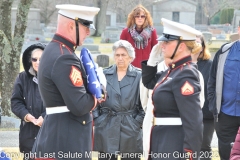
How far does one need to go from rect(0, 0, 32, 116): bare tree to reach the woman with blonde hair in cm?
258

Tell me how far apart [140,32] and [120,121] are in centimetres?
242

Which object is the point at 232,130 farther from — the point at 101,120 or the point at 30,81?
the point at 30,81

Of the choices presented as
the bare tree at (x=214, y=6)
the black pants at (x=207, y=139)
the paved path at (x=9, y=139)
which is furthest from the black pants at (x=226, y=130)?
the bare tree at (x=214, y=6)

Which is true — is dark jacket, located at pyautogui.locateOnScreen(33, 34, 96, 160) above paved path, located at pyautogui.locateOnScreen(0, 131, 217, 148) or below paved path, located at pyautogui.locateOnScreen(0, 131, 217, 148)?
above

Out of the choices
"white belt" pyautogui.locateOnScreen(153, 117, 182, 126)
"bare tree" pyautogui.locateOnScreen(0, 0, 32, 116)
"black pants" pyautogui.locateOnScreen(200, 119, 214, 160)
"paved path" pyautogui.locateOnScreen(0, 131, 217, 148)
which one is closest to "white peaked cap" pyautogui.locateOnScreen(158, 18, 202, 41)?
"white belt" pyautogui.locateOnScreen(153, 117, 182, 126)

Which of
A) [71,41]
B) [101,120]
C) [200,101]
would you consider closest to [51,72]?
[71,41]

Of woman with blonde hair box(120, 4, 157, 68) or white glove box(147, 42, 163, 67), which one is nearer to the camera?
white glove box(147, 42, 163, 67)

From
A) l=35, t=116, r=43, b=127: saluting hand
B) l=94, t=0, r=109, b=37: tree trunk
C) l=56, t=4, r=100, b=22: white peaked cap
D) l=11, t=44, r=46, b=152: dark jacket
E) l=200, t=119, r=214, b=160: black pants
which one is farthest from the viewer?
l=94, t=0, r=109, b=37: tree trunk

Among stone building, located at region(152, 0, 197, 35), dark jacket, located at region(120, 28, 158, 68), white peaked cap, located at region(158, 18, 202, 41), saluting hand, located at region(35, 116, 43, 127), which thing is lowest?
stone building, located at region(152, 0, 197, 35)

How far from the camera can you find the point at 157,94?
4.50m

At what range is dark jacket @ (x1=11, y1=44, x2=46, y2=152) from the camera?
5801 mm

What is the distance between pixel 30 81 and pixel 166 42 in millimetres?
1860

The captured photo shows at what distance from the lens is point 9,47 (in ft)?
32.7

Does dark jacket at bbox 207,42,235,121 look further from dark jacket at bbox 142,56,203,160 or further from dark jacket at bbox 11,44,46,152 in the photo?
dark jacket at bbox 11,44,46,152
